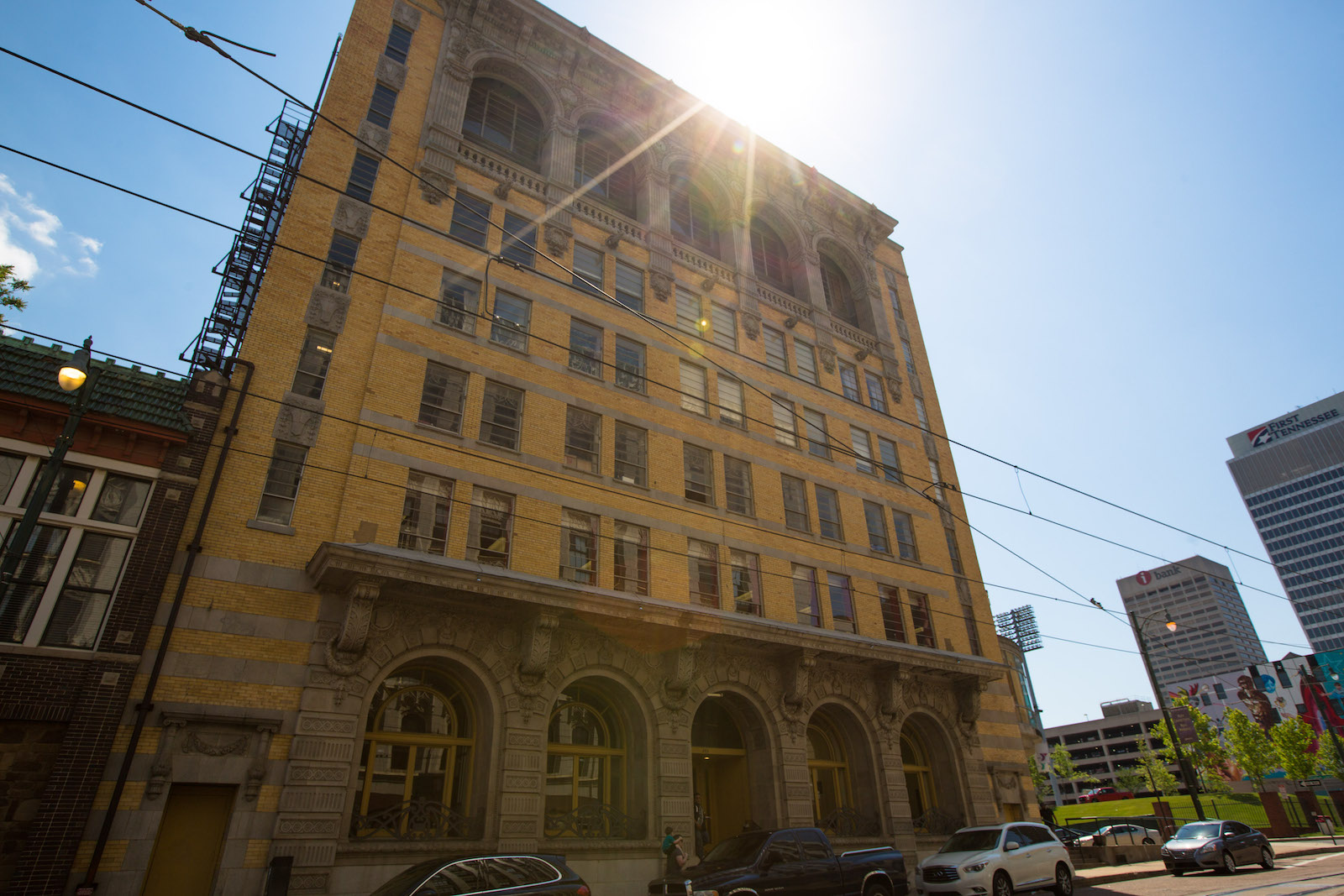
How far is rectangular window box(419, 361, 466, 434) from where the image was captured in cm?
1948

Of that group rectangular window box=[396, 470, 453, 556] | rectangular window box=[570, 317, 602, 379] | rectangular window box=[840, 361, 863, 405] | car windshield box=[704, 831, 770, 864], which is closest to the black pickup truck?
car windshield box=[704, 831, 770, 864]

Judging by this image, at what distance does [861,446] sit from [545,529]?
15899mm

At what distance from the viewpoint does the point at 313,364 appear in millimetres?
18422

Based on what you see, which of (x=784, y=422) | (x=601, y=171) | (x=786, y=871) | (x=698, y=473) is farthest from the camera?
(x=601, y=171)

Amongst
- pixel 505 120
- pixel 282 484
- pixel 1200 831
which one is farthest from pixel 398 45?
pixel 1200 831

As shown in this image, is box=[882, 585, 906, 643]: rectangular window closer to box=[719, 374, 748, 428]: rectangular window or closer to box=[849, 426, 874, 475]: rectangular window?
box=[849, 426, 874, 475]: rectangular window

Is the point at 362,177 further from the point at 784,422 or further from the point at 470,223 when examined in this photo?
A: the point at 784,422

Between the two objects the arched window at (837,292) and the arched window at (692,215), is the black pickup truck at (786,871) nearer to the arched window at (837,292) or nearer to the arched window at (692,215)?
the arched window at (692,215)

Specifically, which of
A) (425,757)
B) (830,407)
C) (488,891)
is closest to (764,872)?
(488,891)

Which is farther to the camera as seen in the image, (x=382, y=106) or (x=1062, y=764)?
(x=1062, y=764)

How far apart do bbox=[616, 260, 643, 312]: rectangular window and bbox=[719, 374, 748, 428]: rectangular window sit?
4.13 metres

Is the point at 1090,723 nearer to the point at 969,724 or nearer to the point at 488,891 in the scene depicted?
the point at 969,724

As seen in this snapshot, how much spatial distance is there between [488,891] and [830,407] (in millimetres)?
23338

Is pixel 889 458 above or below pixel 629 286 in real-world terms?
below
